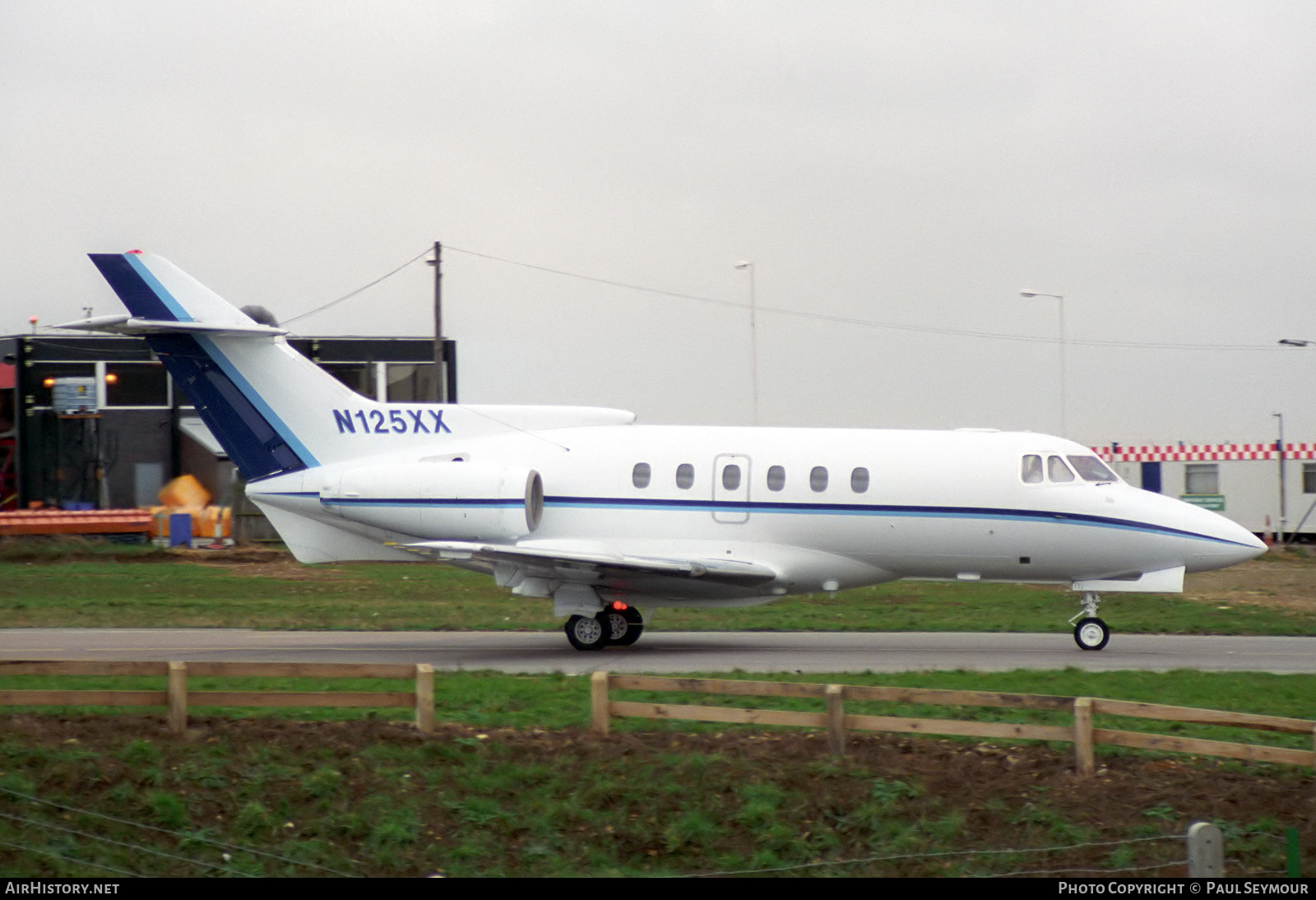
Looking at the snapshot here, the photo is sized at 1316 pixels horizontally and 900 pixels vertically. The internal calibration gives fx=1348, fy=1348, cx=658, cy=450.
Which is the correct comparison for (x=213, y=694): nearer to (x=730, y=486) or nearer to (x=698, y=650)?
(x=698, y=650)

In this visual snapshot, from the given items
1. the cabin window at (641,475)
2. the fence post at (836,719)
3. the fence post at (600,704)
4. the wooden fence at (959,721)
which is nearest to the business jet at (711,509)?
the cabin window at (641,475)

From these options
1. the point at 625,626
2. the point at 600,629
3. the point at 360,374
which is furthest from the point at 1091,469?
the point at 360,374

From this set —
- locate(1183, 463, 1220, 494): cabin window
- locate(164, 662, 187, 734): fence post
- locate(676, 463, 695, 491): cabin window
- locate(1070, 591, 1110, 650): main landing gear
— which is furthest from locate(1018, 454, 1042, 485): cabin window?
locate(1183, 463, 1220, 494): cabin window

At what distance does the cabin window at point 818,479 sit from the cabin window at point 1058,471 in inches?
135

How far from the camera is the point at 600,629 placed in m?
20.8

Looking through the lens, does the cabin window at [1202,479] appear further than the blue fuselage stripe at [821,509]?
Yes

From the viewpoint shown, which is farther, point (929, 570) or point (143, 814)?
point (929, 570)

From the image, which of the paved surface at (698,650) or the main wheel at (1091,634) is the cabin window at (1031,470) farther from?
the paved surface at (698,650)

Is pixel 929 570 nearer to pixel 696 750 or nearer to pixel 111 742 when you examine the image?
pixel 696 750

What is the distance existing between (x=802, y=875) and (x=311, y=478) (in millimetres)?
13027

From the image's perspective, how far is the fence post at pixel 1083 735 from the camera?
41.0 feet

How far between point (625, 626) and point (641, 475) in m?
2.41

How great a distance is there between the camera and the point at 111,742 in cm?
1255

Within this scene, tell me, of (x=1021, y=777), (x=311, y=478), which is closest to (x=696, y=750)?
(x=1021, y=777)
